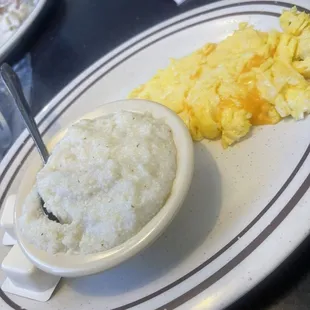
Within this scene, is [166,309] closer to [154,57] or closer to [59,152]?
[59,152]

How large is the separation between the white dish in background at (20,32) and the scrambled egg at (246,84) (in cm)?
84

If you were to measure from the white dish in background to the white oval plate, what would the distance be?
0.66 m

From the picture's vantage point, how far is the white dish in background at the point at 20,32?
1791mm

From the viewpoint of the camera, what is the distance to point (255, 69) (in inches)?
44.1

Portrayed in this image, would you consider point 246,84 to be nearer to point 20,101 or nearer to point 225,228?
point 225,228

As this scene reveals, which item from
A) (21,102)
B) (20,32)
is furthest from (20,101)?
(20,32)

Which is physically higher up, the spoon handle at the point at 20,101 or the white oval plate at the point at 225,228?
the spoon handle at the point at 20,101

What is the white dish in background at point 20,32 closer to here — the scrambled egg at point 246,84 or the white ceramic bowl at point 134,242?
the scrambled egg at point 246,84

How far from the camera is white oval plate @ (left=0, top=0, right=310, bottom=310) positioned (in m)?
0.84

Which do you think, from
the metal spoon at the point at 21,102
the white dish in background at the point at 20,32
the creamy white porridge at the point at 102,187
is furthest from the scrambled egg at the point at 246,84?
the white dish in background at the point at 20,32

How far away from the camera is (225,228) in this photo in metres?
0.97

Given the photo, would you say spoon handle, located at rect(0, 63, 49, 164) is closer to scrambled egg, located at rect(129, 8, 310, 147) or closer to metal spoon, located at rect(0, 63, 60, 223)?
metal spoon, located at rect(0, 63, 60, 223)

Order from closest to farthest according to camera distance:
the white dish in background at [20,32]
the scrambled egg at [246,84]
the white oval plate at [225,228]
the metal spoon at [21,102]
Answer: the white oval plate at [225,228] < the scrambled egg at [246,84] < the metal spoon at [21,102] < the white dish in background at [20,32]

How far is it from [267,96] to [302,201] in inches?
12.5
